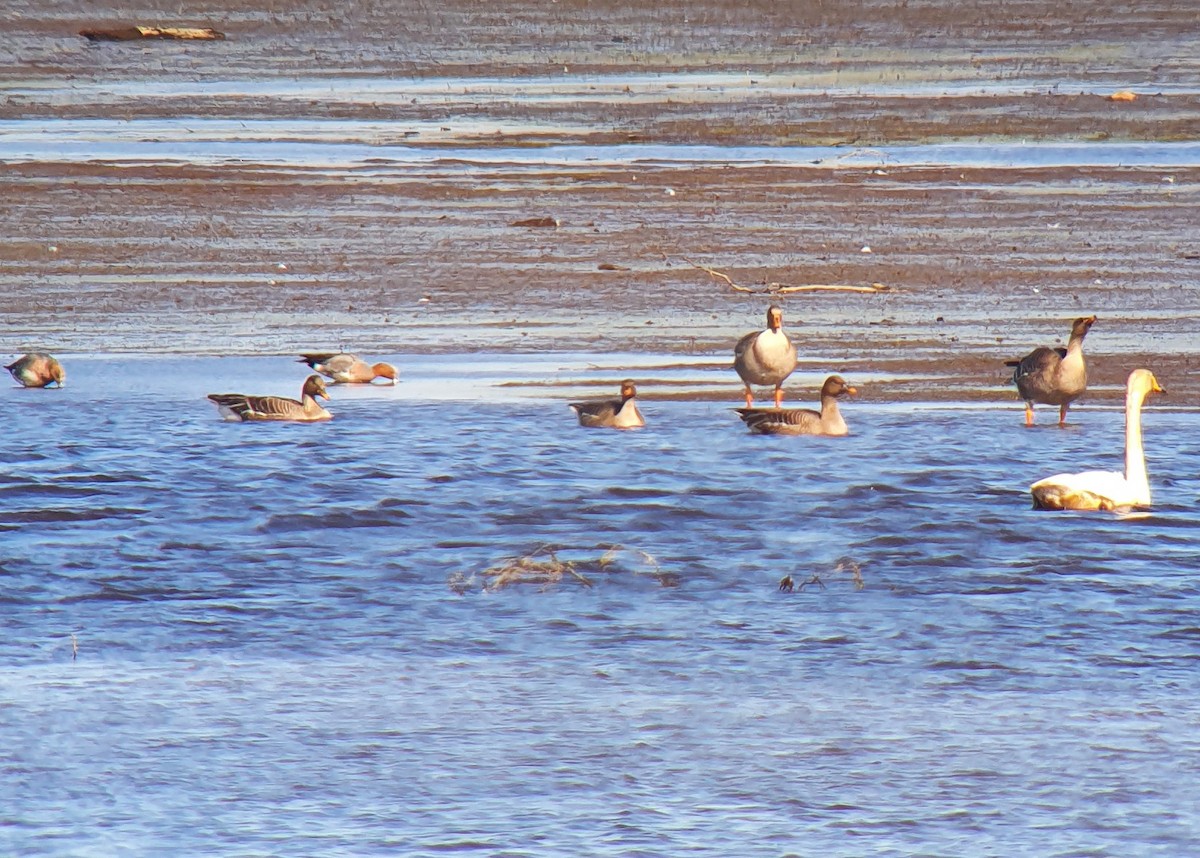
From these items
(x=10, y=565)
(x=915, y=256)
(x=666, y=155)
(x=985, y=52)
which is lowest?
(x=10, y=565)

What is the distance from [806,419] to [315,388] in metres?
2.82

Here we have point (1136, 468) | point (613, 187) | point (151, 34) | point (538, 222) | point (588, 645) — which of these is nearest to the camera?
point (588, 645)

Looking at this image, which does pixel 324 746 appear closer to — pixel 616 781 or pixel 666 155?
pixel 616 781

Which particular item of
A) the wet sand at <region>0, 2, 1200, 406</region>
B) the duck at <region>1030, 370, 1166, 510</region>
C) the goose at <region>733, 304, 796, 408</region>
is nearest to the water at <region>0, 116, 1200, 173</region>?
the wet sand at <region>0, 2, 1200, 406</region>

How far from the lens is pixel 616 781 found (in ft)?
19.2

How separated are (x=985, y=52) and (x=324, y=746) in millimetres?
30525

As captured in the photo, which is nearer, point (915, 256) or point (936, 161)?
point (915, 256)

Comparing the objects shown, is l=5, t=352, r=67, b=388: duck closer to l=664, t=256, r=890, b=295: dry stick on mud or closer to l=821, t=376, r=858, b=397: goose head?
l=821, t=376, r=858, b=397: goose head

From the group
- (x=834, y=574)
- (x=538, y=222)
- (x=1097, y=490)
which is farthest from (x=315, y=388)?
(x=538, y=222)

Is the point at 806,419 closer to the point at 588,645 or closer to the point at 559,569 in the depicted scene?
the point at 559,569

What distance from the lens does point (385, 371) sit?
13.1 metres

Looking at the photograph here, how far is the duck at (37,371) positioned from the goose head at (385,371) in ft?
6.17

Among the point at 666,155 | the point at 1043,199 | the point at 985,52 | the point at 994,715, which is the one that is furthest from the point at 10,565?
the point at 985,52

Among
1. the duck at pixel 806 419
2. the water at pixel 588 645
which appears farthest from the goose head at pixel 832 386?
the water at pixel 588 645
